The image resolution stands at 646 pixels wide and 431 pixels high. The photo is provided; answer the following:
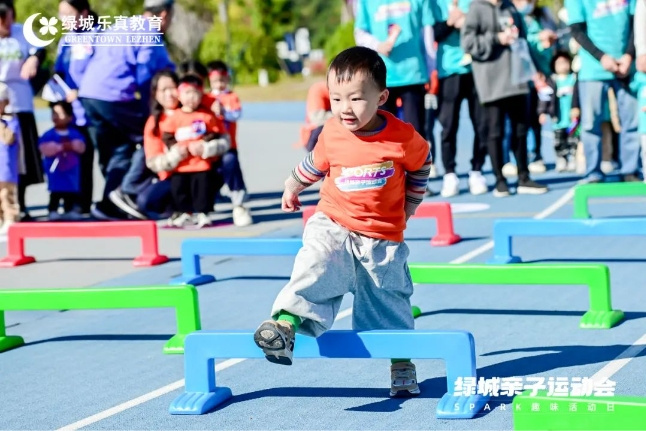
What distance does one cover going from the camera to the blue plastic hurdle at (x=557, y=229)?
26.4 ft

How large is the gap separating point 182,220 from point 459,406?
6592mm

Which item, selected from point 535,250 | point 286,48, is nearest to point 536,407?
point 535,250

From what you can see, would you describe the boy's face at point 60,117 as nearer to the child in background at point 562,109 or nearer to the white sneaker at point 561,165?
the child in background at point 562,109

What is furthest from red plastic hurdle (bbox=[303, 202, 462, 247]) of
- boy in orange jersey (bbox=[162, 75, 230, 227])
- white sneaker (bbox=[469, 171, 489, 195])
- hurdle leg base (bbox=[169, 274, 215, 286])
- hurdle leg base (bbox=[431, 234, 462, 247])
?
white sneaker (bbox=[469, 171, 489, 195])

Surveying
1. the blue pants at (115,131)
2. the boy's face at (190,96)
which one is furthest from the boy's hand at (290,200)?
the blue pants at (115,131)

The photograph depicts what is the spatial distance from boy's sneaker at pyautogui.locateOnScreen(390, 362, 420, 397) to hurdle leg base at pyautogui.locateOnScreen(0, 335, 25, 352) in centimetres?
264

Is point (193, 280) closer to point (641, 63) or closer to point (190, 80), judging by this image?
point (190, 80)

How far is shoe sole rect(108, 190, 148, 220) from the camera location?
37.9ft

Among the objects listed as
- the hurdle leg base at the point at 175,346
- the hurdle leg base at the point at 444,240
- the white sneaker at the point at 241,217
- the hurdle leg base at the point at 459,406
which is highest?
the white sneaker at the point at 241,217

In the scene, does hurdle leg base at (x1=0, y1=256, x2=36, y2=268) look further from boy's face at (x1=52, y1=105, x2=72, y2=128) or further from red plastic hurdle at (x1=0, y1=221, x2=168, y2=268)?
boy's face at (x1=52, y1=105, x2=72, y2=128)

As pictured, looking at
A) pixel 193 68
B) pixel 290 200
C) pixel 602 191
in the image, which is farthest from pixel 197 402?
pixel 193 68

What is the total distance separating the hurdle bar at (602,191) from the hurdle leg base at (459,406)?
4.52 metres

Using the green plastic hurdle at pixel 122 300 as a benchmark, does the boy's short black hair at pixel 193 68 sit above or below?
above

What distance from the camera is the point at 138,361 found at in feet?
20.9
